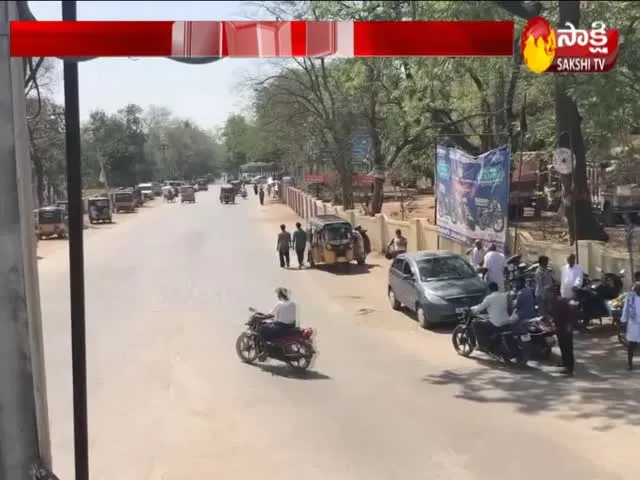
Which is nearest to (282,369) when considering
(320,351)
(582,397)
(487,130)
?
(320,351)

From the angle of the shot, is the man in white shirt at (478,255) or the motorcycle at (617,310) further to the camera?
the man in white shirt at (478,255)

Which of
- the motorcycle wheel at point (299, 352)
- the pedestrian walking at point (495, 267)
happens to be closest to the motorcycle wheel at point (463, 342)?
the motorcycle wheel at point (299, 352)

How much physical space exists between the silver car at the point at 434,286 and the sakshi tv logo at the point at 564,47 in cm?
1013

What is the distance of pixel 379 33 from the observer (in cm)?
639

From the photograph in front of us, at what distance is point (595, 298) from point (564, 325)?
10.7 ft

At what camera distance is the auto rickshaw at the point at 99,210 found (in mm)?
51938

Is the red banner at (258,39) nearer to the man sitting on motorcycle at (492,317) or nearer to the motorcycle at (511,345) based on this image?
the man sitting on motorcycle at (492,317)

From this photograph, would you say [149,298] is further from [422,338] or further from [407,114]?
[407,114]

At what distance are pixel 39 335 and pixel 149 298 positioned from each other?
15563 mm

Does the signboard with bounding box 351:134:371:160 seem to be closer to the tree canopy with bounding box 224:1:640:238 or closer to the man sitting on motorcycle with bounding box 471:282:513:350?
the tree canopy with bounding box 224:1:640:238

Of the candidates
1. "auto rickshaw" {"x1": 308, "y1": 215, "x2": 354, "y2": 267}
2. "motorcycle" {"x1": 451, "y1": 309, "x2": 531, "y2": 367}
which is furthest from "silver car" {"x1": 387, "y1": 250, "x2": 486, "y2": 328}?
"auto rickshaw" {"x1": 308, "y1": 215, "x2": 354, "y2": 267}

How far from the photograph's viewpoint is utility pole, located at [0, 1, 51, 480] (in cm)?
614

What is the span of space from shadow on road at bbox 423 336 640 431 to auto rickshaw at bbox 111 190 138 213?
5277cm

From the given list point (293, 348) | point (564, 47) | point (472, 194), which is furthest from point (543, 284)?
point (564, 47)
